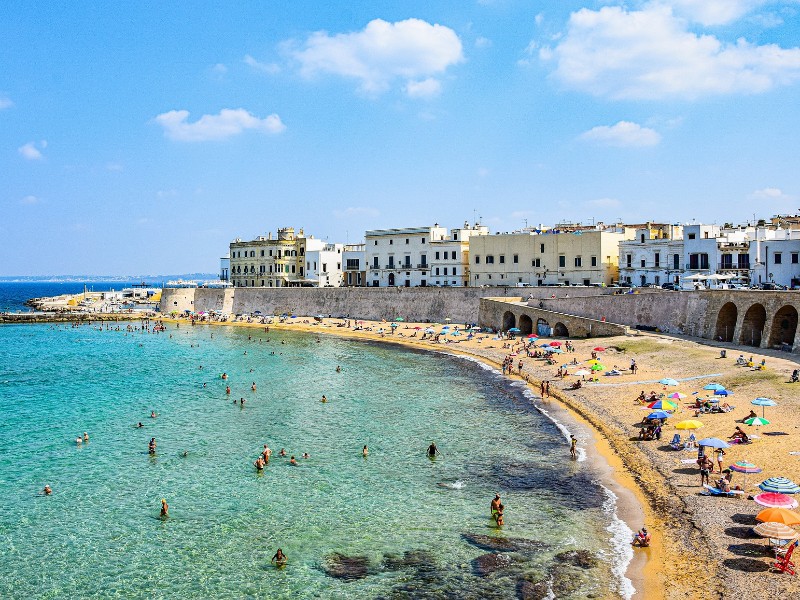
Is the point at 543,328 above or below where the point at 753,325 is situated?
below

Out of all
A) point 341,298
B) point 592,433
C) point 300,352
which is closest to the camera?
point 592,433

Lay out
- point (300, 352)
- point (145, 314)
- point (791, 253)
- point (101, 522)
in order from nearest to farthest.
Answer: point (101, 522), point (791, 253), point (300, 352), point (145, 314)

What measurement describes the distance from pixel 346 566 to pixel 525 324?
1897 inches

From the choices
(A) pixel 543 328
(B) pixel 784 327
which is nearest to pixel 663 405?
(B) pixel 784 327

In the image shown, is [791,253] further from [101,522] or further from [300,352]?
[101,522]

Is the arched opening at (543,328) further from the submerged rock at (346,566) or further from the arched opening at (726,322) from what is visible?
the submerged rock at (346,566)

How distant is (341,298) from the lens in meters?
86.2

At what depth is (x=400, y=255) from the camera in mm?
85375

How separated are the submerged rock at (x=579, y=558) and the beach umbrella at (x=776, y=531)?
14.7 ft

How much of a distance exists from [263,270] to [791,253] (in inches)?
2730

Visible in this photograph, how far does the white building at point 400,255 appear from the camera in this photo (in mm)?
83250

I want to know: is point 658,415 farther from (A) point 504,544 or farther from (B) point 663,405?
(A) point 504,544

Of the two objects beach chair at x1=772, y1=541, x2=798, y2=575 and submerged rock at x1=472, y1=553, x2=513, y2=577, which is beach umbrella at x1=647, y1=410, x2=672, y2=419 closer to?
beach chair at x1=772, y1=541, x2=798, y2=575

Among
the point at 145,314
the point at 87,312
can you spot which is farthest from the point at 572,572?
the point at 87,312
